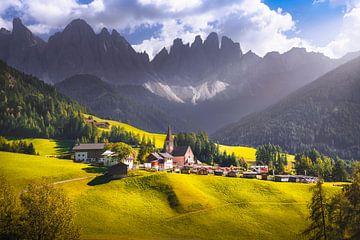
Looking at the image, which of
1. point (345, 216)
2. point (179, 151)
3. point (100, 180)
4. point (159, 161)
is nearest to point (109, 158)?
point (159, 161)

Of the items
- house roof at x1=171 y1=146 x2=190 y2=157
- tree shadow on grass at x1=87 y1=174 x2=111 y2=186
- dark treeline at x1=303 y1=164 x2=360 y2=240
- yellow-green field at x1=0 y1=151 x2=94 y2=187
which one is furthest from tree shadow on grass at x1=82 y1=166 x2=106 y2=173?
dark treeline at x1=303 y1=164 x2=360 y2=240

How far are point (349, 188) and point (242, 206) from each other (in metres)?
34.8

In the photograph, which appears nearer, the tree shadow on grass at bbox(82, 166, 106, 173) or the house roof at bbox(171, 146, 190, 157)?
the tree shadow on grass at bbox(82, 166, 106, 173)

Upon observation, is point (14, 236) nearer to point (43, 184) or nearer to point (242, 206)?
point (43, 184)

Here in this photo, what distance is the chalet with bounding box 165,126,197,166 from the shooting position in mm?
178625

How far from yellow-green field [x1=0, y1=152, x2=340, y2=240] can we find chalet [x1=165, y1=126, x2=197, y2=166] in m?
65.6

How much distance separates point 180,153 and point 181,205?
305 feet

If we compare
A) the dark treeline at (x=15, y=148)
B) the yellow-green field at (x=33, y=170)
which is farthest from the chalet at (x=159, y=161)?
the dark treeline at (x=15, y=148)

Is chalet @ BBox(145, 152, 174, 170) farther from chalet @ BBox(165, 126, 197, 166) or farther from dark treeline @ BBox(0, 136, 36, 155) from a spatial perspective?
dark treeline @ BBox(0, 136, 36, 155)

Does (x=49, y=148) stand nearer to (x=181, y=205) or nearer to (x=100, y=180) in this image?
(x=100, y=180)

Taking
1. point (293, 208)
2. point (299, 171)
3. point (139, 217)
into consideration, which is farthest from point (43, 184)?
point (299, 171)

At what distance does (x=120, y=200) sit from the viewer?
302 feet

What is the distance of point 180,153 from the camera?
182 m

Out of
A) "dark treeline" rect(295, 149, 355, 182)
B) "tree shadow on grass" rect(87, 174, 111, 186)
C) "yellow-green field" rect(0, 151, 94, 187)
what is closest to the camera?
"yellow-green field" rect(0, 151, 94, 187)
